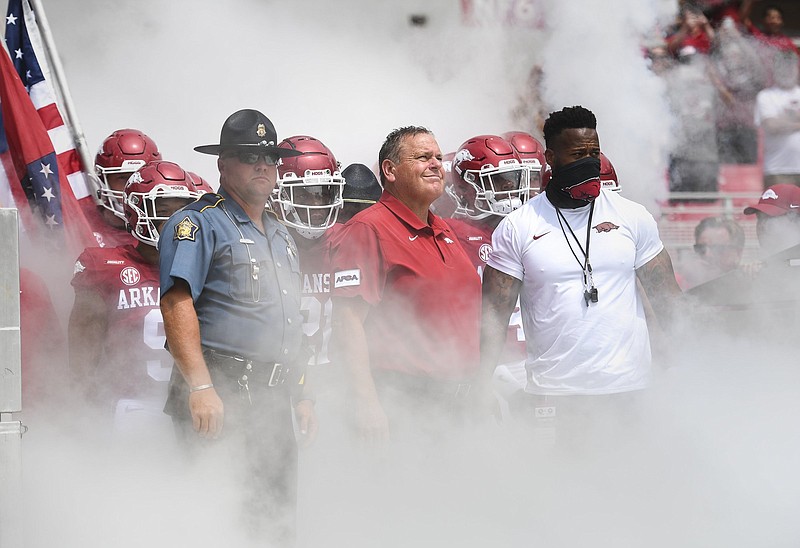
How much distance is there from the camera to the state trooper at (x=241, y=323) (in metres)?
3.42

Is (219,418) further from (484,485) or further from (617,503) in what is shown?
(617,503)

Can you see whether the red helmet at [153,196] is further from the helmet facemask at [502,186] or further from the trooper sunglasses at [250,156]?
the helmet facemask at [502,186]

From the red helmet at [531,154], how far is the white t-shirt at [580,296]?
3.44 ft

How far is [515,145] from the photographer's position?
199 inches

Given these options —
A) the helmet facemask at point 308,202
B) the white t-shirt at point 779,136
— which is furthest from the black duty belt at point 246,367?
the white t-shirt at point 779,136

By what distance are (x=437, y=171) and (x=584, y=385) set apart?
3.35ft

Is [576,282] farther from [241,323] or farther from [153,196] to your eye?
[153,196]

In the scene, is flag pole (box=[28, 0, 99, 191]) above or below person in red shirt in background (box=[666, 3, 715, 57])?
above

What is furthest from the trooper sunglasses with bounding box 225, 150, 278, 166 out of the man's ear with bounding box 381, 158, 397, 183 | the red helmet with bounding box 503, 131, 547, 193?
the red helmet with bounding box 503, 131, 547, 193

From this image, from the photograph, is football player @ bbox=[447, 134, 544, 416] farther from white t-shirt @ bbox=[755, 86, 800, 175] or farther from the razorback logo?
white t-shirt @ bbox=[755, 86, 800, 175]

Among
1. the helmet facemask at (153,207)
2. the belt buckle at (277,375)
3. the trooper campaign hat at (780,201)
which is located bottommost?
A: the trooper campaign hat at (780,201)

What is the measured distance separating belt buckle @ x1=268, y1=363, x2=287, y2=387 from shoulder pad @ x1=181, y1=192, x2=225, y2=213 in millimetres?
582

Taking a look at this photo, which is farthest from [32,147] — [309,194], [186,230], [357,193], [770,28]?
[770,28]

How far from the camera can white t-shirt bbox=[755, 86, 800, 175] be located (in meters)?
6.41
